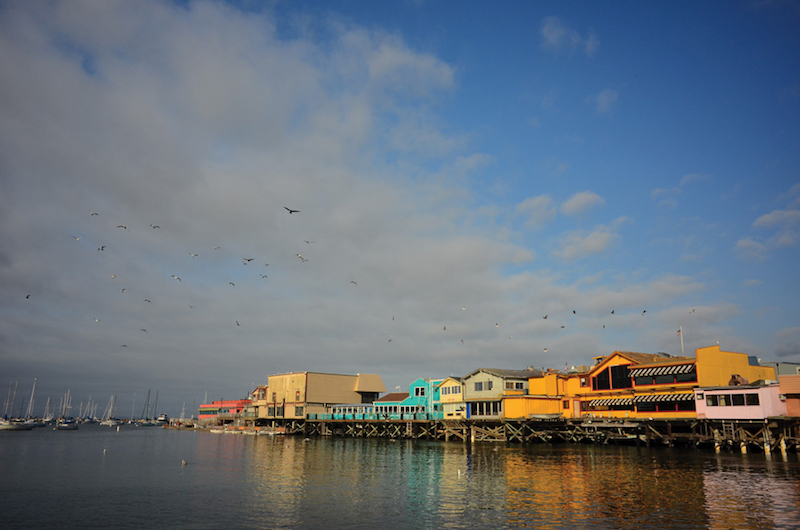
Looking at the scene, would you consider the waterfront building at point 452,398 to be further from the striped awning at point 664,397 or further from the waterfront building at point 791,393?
the waterfront building at point 791,393

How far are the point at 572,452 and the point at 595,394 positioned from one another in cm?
1612

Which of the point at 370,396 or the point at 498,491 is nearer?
the point at 498,491

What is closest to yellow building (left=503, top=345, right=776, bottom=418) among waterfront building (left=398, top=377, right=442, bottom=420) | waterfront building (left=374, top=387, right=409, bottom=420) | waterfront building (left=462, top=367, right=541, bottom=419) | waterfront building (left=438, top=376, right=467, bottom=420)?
waterfront building (left=462, top=367, right=541, bottom=419)

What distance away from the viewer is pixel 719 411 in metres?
57.5

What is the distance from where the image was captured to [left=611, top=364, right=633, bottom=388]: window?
6894 centimetres

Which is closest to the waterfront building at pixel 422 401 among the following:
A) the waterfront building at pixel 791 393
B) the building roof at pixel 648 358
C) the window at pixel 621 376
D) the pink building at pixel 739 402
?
the window at pixel 621 376

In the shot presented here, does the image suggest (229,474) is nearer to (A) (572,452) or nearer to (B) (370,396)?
(A) (572,452)

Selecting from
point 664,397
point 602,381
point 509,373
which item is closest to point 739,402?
point 664,397

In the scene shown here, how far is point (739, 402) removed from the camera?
56156 millimetres

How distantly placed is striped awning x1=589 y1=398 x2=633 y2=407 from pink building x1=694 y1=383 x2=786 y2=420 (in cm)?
930

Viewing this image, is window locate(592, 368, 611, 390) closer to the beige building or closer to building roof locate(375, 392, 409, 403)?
building roof locate(375, 392, 409, 403)

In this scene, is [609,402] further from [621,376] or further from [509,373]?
[509,373]

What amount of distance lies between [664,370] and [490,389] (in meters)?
24.0

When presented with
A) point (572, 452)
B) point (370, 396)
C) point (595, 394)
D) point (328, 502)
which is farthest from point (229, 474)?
point (370, 396)
